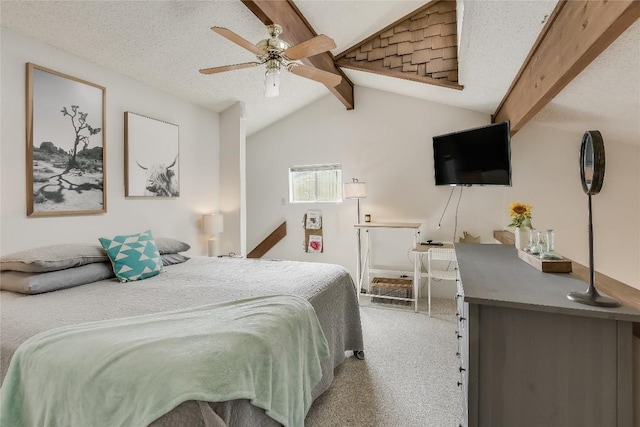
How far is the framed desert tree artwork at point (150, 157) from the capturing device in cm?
294

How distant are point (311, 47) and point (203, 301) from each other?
1681 millimetres

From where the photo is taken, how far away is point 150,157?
10.4 feet

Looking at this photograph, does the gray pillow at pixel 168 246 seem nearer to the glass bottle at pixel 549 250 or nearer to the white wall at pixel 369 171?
the white wall at pixel 369 171

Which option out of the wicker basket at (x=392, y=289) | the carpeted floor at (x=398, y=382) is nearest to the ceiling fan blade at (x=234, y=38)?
the carpeted floor at (x=398, y=382)

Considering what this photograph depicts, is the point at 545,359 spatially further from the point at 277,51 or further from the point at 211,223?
the point at 211,223

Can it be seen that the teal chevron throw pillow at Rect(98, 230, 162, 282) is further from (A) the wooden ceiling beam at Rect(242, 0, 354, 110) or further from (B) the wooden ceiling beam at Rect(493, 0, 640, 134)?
(B) the wooden ceiling beam at Rect(493, 0, 640, 134)

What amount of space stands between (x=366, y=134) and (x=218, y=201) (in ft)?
7.32

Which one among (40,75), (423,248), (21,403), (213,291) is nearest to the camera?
(21,403)

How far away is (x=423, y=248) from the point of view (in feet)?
11.7

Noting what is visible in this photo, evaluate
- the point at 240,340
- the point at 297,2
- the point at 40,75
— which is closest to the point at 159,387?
the point at 240,340

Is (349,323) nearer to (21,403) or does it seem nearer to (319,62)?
(21,403)

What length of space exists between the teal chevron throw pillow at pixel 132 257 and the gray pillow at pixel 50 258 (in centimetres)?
12

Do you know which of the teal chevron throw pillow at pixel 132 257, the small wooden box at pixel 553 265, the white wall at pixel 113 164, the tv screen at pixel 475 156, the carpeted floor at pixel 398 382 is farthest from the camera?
the tv screen at pixel 475 156

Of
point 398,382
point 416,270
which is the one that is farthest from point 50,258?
point 416,270
